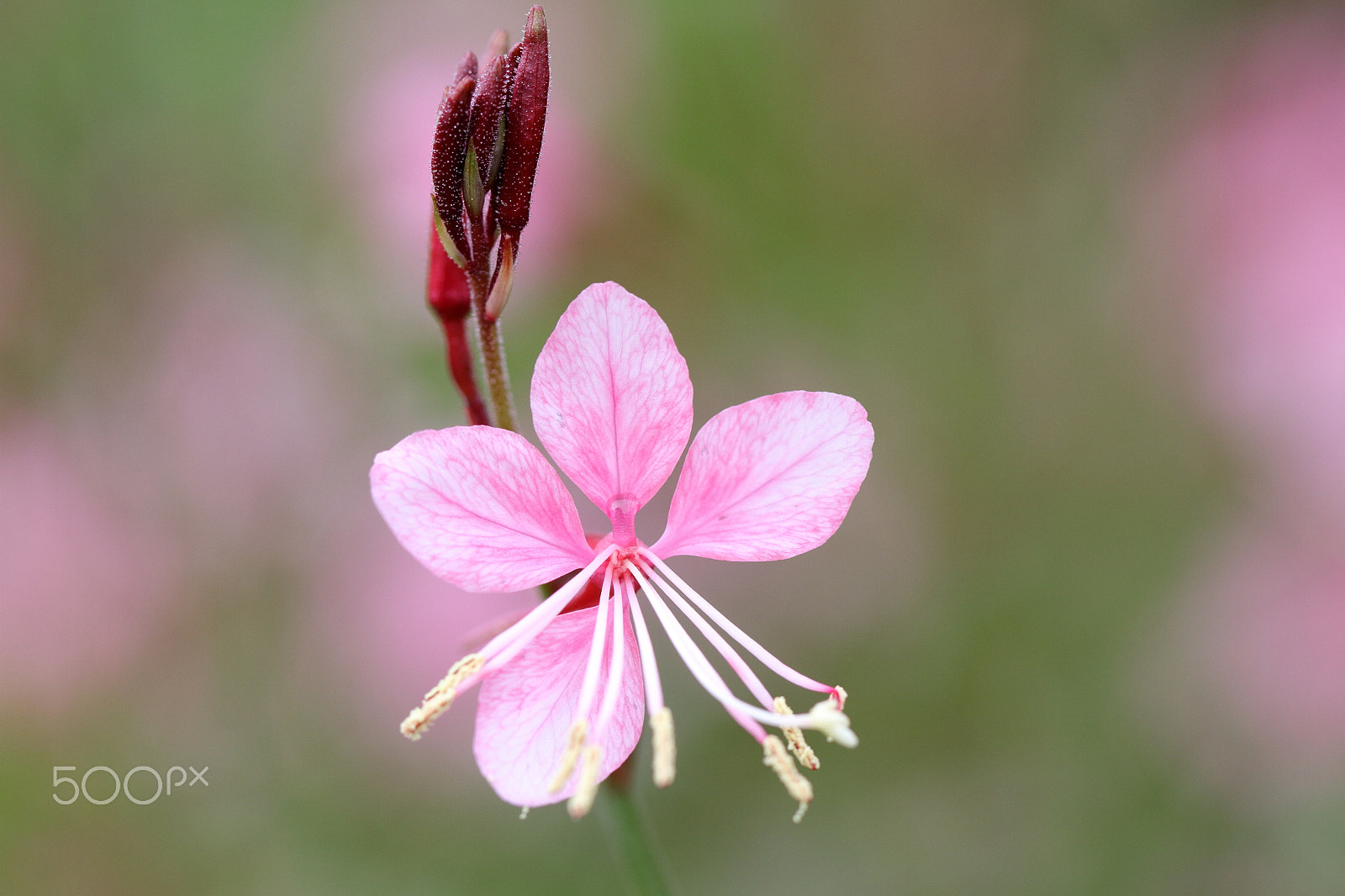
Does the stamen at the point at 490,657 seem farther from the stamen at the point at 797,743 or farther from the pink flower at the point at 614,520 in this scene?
the stamen at the point at 797,743

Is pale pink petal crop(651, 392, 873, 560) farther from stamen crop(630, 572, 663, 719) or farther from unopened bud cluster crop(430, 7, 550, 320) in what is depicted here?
unopened bud cluster crop(430, 7, 550, 320)

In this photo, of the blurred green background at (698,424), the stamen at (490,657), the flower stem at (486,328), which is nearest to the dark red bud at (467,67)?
the flower stem at (486,328)

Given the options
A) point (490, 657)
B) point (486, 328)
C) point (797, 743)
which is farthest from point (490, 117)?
point (797, 743)

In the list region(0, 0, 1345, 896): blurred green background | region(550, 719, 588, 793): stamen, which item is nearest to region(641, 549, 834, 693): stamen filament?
region(550, 719, 588, 793): stamen

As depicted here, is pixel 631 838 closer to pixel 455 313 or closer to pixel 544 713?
pixel 544 713

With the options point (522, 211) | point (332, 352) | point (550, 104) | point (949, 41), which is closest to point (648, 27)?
point (550, 104)
